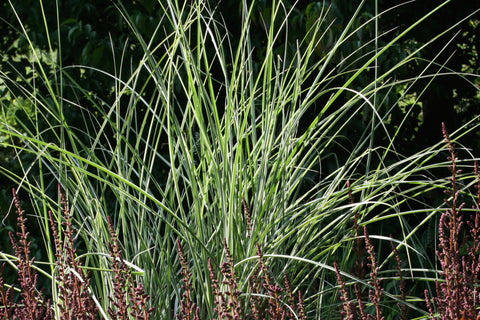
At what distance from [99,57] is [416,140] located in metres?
2.03

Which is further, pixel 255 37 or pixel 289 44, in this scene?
pixel 255 37

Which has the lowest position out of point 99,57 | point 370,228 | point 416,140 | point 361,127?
point 370,228

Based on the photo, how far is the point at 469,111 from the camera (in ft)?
14.7

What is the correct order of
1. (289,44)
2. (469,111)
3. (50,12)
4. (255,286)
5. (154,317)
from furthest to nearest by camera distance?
(469,111)
(50,12)
(289,44)
(154,317)
(255,286)

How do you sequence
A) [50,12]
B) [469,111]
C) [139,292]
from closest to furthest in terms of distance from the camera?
1. [139,292]
2. [50,12]
3. [469,111]

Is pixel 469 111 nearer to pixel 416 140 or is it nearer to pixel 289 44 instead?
pixel 416 140

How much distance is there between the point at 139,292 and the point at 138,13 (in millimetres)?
2483

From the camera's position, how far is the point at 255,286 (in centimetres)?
179

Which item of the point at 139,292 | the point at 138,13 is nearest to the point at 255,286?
the point at 139,292

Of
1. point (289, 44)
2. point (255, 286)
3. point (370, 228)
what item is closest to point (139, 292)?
point (255, 286)

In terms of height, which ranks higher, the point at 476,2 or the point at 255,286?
the point at 476,2

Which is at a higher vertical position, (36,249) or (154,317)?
(154,317)

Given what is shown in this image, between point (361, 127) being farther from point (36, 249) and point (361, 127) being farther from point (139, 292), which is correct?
point (139, 292)

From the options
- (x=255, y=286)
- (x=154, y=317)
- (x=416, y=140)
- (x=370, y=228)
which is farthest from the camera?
(x=416, y=140)
